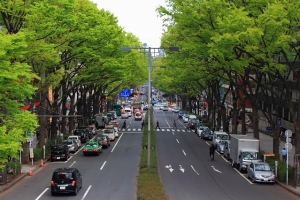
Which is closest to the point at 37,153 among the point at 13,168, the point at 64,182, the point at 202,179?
the point at 13,168

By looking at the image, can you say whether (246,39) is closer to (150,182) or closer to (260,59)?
(260,59)

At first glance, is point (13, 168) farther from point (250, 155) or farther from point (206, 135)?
point (206, 135)

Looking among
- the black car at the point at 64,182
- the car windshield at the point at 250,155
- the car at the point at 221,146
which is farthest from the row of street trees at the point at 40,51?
the car windshield at the point at 250,155

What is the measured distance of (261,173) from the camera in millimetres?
33062

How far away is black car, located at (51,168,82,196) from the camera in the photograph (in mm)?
27148

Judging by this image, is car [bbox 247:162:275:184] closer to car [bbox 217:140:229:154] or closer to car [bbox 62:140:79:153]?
car [bbox 217:140:229:154]

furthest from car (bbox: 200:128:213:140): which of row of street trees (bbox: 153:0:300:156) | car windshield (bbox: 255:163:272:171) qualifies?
car windshield (bbox: 255:163:272:171)

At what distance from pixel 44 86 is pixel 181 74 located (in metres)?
23.5

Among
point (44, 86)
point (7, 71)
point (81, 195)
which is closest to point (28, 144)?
point (44, 86)

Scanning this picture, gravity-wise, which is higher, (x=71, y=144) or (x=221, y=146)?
(x=71, y=144)

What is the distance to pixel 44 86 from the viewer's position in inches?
1602

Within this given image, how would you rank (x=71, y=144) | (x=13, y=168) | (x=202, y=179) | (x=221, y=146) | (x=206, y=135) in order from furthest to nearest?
1. (x=206, y=135)
2. (x=221, y=146)
3. (x=71, y=144)
4. (x=13, y=168)
5. (x=202, y=179)

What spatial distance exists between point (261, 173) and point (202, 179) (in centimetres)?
395

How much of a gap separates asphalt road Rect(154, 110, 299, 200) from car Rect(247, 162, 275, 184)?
37cm
